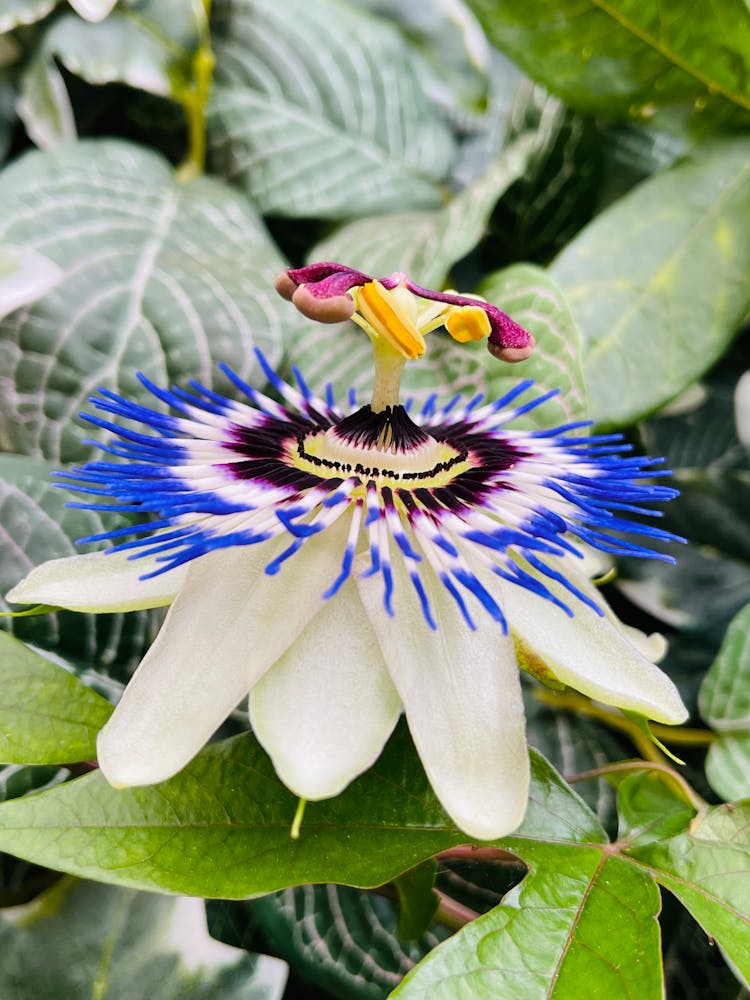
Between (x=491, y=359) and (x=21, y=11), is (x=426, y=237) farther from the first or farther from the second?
(x=21, y=11)

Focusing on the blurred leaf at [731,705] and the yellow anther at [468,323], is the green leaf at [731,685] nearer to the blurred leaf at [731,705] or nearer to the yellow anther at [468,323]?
the blurred leaf at [731,705]

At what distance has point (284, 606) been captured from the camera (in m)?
0.54

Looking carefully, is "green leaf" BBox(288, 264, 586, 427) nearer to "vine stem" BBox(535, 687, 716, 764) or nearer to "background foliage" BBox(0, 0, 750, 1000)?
"background foliage" BBox(0, 0, 750, 1000)

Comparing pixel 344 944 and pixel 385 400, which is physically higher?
pixel 385 400

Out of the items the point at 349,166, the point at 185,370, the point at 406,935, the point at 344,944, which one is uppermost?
the point at 349,166

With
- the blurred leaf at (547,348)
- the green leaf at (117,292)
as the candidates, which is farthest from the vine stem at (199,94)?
the blurred leaf at (547,348)

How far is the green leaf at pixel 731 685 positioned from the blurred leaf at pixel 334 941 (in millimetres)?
294

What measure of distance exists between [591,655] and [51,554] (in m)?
0.41

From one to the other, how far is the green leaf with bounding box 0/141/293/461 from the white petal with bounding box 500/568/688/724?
1.40 ft

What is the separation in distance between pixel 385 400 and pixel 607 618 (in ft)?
0.70

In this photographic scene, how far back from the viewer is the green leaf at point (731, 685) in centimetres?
83

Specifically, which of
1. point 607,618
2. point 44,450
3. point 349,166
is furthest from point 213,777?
point 349,166

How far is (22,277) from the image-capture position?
0.84 m

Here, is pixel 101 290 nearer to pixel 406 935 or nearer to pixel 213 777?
pixel 213 777
